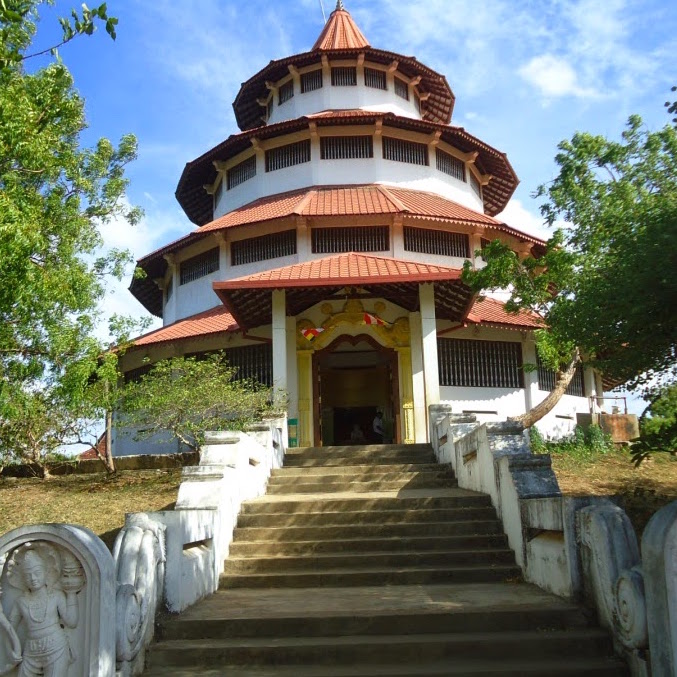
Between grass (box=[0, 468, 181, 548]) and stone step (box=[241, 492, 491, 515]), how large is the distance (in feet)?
9.39

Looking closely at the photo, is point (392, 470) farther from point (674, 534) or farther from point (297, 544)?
point (674, 534)

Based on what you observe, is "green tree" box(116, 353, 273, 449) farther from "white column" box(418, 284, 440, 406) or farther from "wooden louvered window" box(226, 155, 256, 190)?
"wooden louvered window" box(226, 155, 256, 190)

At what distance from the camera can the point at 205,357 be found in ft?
57.3

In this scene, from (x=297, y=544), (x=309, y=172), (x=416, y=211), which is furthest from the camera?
(x=309, y=172)

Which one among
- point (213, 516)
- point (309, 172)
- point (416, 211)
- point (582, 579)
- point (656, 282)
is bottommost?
point (582, 579)

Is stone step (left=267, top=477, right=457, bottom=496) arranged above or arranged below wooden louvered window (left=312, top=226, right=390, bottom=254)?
below

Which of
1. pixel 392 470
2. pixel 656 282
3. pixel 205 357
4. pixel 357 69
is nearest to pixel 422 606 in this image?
pixel 656 282

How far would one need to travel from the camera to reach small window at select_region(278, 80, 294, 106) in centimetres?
2247

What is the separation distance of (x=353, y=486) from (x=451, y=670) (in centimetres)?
492

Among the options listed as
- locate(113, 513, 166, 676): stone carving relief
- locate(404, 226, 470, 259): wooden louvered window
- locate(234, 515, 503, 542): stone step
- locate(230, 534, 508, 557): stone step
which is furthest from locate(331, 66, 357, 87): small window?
locate(113, 513, 166, 676): stone carving relief

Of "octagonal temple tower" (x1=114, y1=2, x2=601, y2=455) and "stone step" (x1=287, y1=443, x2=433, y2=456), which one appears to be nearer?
"stone step" (x1=287, y1=443, x2=433, y2=456)

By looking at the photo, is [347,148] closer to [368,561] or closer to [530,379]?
[530,379]

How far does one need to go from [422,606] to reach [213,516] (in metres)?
2.27

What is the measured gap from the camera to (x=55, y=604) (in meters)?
4.31
